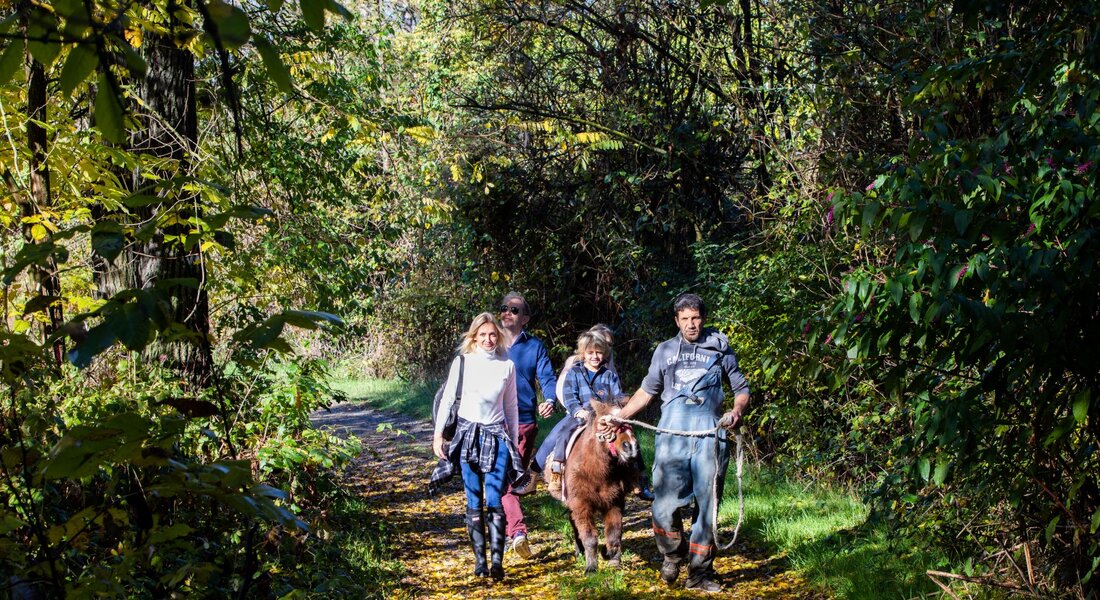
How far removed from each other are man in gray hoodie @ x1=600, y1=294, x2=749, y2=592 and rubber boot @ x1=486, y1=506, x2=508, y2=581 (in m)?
1.35

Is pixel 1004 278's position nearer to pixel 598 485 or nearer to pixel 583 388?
pixel 598 485

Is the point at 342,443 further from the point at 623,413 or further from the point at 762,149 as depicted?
the point at 762,149

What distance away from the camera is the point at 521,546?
27.9 feet

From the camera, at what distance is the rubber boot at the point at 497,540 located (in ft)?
26.3

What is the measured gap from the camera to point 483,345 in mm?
8180

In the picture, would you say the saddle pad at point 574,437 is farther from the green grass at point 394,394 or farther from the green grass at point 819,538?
the green grass at point 394,394

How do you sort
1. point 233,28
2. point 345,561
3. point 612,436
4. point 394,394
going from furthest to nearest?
point 394,394
point 612,436
point 345,561
point 233,28

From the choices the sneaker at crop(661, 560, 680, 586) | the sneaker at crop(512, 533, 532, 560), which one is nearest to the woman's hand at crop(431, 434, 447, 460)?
the sneaker at crop(512, 533, 532, 560)

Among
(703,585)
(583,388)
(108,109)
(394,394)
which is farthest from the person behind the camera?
(394,394)

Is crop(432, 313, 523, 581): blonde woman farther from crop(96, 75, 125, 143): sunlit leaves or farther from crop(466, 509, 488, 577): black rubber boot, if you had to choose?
crop(96, 75, 125, 143): sunlit leaves

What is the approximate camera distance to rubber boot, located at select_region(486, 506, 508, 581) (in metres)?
8.01

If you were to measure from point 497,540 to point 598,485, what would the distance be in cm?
98

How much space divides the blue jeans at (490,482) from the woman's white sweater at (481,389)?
287 mm

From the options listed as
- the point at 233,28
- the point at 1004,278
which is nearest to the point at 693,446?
the point at 1004,278
